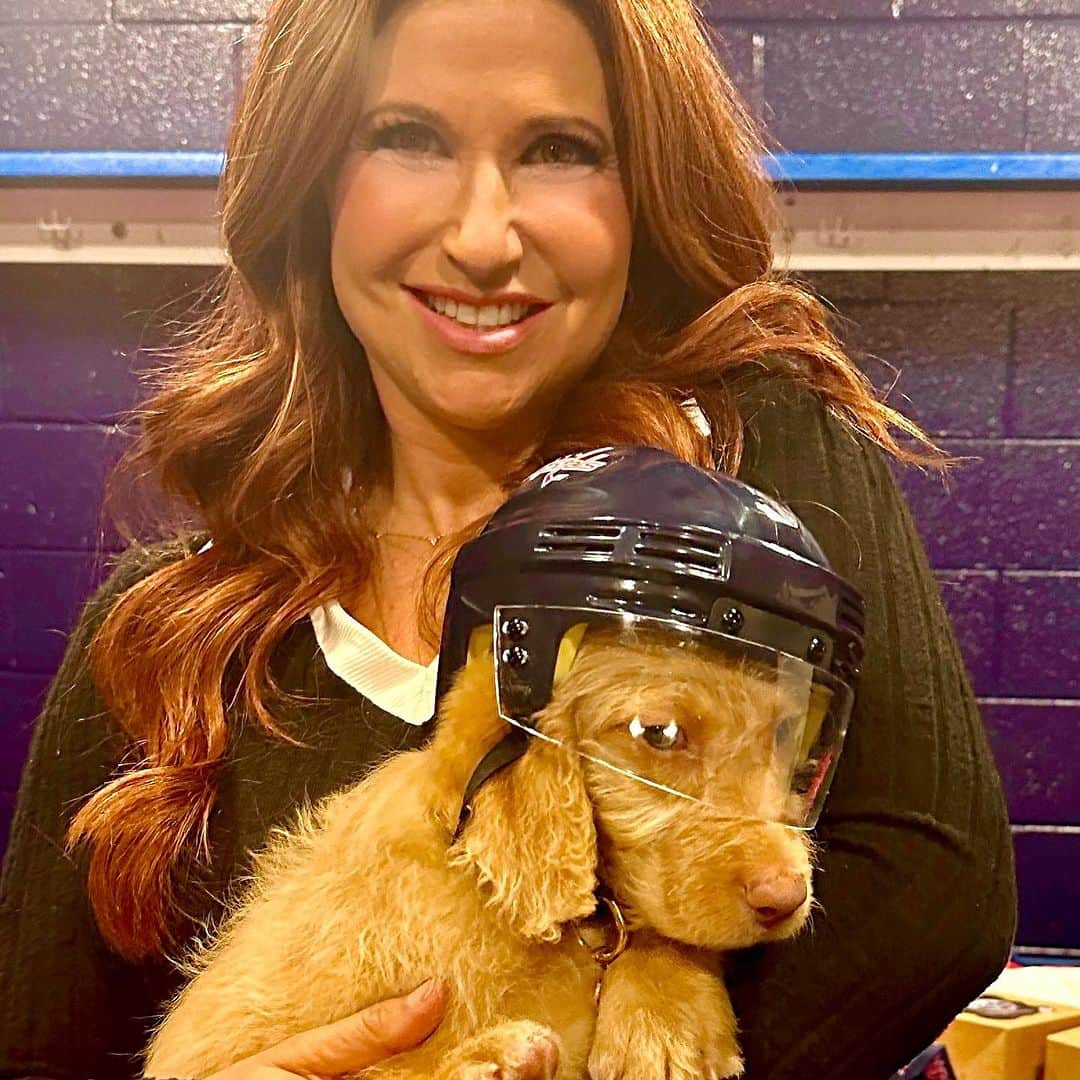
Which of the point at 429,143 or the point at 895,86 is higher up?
the point at 895,86

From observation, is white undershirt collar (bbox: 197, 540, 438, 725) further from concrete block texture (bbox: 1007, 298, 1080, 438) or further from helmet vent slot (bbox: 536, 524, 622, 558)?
concrete block texture (bbox: 1007, 298, 1080, 438)

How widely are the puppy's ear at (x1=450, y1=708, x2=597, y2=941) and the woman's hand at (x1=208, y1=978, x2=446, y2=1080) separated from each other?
0.23 feet

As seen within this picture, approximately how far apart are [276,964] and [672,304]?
505 mm

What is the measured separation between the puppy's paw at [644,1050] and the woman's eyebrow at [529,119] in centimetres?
50

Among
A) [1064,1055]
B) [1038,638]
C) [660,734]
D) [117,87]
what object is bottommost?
[1064,1055]

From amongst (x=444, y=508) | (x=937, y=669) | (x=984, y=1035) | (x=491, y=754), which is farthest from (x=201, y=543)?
(x=984, y=1035)

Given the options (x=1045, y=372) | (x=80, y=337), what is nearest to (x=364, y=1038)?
(x=80, y=337)

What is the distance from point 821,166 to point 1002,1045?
93 centimetres

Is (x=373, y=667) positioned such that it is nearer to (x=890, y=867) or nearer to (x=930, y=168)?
(x=890, y=867)

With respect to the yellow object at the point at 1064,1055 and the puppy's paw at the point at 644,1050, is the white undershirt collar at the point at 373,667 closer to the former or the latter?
the puppy's paw at the point at 644,1050

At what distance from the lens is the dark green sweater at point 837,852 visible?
2.03 feet

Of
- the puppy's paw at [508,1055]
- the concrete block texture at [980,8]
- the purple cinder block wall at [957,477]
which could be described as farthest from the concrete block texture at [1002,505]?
the puppy's paw at [508,1055]

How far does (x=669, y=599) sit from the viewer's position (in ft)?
1.63

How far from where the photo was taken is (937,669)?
0.67m
